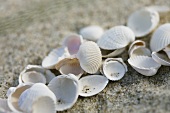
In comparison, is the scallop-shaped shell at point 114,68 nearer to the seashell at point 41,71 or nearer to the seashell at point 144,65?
the seashell at point 144,65

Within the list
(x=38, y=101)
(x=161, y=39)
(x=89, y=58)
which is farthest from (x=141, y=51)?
(x=38, y=101)

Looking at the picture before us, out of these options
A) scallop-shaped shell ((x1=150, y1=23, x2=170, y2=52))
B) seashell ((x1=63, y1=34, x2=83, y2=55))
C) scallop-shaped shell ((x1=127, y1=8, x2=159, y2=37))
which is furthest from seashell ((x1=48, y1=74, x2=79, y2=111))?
scallop-shaped shell ((x1=127, y1=8, x2=159, y2=37))

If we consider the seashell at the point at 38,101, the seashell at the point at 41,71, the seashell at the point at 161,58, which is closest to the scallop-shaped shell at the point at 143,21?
the seashell at the point at 161,58

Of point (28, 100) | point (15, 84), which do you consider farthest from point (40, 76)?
point (28, 100)

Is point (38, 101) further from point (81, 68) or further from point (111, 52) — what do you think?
point (111, 52)

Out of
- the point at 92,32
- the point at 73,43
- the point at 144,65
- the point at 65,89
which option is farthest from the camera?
the point at 92,32

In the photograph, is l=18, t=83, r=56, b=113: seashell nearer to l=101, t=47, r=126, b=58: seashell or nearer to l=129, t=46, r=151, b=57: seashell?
l=101, t=47, r=126, b=58: seashell

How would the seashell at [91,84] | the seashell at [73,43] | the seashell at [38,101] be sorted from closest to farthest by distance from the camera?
the seashell at [38,101]
the seashell at [91,84]
the seashell at [73,43]
